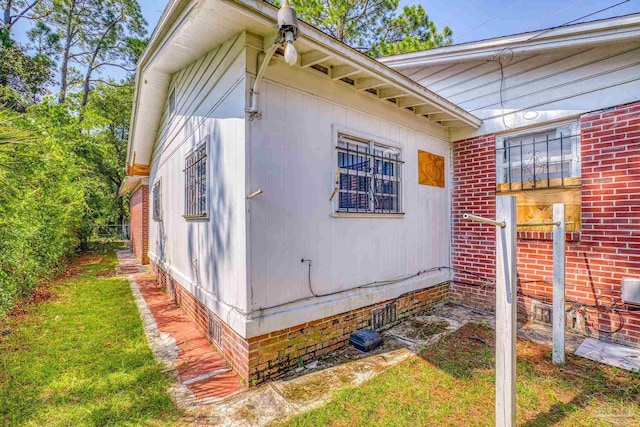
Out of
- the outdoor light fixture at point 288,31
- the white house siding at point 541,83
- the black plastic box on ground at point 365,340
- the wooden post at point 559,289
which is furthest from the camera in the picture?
the white house siding at point 541,83

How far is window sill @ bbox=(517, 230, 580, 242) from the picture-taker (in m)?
3.82

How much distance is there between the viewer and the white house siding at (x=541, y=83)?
11.5ft

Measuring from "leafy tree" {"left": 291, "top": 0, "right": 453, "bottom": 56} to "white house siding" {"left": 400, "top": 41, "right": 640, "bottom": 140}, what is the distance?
7375mm

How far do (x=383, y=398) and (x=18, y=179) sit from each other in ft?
13.9

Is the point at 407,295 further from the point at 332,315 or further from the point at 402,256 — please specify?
the point at 332,315

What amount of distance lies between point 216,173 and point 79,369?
97.0 inches

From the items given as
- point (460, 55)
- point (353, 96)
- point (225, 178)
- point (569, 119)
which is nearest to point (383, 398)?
point (225, 178)

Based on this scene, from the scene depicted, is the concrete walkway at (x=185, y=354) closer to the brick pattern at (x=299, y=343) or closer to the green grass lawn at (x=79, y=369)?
the green grass lawn at (x=79, y=369)

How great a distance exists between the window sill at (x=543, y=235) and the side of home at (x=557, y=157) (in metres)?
0.01

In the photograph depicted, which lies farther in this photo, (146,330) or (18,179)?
(146,330)

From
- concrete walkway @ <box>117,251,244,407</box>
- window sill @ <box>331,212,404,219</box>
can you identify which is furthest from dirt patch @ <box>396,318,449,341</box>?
concrete walkway @ <box>117,251,244,407</box>

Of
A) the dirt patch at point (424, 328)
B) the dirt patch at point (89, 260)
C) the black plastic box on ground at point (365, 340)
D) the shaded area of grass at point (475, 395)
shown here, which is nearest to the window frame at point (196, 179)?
the black plastic box on ground at point (365, 340)

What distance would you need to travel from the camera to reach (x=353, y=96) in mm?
3699

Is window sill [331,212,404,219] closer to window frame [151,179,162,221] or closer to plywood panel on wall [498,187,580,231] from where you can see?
plywood panel on wall [498,187,580,231]
